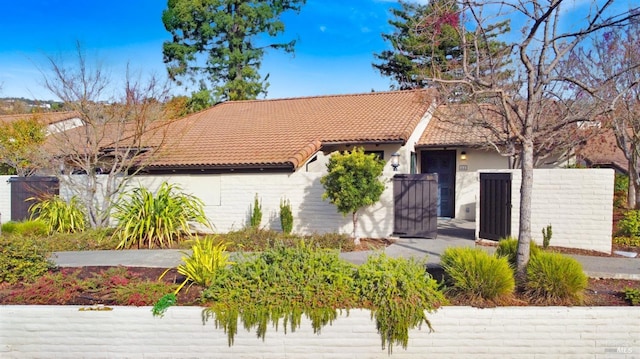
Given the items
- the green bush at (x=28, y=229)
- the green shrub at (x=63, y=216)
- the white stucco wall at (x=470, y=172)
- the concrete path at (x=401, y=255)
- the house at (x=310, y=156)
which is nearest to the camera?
the concrete path at (x=401, y=255)

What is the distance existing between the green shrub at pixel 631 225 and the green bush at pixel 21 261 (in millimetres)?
12445

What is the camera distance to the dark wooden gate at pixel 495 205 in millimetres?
9516

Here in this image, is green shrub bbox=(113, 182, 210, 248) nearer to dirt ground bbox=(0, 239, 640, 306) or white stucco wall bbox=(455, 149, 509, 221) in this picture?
dirt ground bbox=(0, 239, 640, 306)

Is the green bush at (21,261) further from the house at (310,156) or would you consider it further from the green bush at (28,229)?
the house at (310,156)

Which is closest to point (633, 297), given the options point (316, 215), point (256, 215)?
point (316, 215)

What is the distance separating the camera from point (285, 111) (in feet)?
56.7

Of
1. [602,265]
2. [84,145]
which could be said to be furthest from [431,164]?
[84,145]

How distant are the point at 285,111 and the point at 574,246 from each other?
39.0 feet

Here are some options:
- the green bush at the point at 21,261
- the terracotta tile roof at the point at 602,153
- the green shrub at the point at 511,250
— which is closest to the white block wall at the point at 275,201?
the green shrub at the point at 511,250

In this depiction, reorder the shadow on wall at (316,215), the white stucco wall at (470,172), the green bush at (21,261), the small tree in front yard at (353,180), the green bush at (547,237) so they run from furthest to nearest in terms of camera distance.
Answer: the white stucco wall at (470,172), the shadow on wall at (316,215), the small tree in front yard at (353,180), the green bush at (547,237), the green bush at (21,261)

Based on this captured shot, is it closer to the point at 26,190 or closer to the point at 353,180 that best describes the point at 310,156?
the point at 353,180

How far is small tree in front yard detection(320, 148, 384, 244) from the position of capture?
9438 millimetres

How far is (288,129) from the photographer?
14.2 meters

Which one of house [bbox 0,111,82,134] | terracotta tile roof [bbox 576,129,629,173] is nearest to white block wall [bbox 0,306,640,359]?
house [bbox 0,111,82,134]
